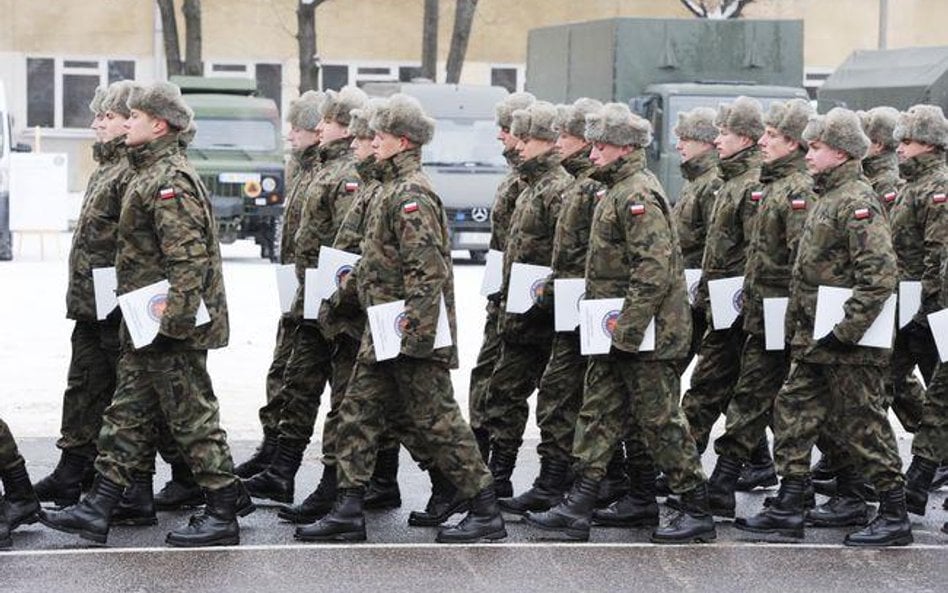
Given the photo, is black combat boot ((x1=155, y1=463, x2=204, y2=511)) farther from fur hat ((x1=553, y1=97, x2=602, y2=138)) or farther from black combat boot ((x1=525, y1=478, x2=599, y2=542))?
fur hat ((x1=553, y1=97, x2=602, y2=138))

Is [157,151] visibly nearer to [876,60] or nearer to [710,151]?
[710,151]

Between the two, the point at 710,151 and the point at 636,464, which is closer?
the point at 636,464

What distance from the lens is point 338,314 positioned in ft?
32.1

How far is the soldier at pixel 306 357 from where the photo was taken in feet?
33.6

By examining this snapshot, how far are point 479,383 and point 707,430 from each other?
119cm

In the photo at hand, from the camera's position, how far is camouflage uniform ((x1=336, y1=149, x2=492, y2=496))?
9141mm

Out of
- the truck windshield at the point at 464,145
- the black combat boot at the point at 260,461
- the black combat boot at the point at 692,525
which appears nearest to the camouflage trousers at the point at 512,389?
the black combat boot at the point at 260,461

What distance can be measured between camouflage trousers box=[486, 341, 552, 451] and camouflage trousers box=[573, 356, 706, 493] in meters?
0.93

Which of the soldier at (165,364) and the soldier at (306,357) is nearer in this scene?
the soldier at (165,364)

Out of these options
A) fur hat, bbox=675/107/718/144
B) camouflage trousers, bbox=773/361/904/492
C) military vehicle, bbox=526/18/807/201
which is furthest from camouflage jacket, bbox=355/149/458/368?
military vehicle, bbox=526/18/807/201

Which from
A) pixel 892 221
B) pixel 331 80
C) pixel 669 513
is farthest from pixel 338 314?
pixel 331 80

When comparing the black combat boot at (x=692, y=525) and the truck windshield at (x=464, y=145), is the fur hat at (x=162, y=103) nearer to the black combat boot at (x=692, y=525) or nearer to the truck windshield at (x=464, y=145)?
the black combat boot at (x=692, y=525)

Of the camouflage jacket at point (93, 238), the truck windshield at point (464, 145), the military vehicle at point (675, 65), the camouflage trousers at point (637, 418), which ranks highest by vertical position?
the military vehicle at point (675, 65)

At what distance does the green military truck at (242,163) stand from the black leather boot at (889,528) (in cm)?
1731
